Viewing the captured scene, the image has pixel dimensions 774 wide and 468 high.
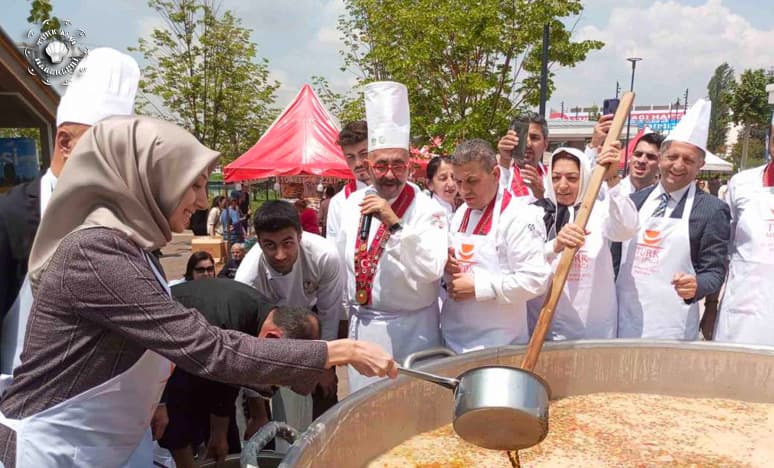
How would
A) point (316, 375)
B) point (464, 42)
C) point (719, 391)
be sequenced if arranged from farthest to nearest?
point (464, 42), point (719, 391), point (316, 375)

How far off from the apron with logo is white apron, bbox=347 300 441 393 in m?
0.58

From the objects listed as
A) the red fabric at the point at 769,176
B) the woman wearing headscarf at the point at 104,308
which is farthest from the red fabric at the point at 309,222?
the woman wearing headscarf at the point at 104,308

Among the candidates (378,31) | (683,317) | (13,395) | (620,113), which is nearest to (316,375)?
(13,395)

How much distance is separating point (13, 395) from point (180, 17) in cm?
1158

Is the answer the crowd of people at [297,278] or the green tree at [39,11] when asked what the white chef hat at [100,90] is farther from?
the green tree at [39,11]

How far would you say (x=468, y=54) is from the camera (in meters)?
10.1

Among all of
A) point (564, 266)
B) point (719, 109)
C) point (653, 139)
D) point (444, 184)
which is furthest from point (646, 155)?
point (719, 109)

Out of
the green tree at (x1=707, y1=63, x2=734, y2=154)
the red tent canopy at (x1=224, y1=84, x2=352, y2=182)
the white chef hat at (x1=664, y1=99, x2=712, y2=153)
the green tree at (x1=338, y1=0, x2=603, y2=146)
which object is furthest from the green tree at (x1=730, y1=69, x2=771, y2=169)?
the white chef hat at (x1=664, y1=99, x2=712, y2=153)

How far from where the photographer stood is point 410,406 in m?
1.93

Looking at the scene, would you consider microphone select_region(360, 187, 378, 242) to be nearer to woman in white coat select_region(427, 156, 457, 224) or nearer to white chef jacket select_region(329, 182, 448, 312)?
white chef jacket select_region(329, 182, 448, 312)

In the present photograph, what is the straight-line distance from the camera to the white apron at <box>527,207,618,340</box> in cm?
253

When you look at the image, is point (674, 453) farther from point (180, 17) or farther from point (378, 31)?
point (180, 17)

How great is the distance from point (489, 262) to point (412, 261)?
1.11 feet

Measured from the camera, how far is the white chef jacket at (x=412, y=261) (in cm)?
237
